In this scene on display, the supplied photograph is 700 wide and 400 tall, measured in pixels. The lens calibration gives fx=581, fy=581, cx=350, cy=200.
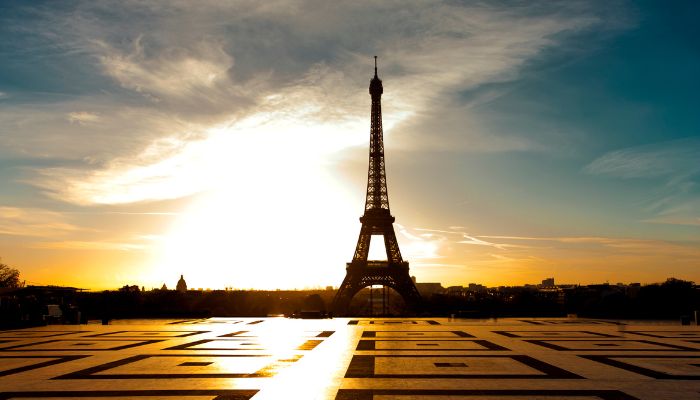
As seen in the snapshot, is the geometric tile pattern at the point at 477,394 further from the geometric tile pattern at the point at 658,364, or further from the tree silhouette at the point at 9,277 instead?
the tree silhouette at the point at 9,277

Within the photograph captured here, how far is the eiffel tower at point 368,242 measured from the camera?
79500 mm

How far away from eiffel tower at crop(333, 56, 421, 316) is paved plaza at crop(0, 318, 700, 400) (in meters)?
43.1

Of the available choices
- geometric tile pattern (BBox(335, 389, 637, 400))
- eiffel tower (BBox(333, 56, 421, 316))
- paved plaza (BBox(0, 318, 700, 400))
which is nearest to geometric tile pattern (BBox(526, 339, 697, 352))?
paved plaza (BBox(0, 318, 700, 400))

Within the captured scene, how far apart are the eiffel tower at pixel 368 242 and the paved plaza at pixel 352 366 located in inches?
1696

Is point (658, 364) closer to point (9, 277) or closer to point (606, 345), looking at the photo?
point (606, 345)

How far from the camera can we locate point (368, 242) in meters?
82.8

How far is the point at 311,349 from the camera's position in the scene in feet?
90.4

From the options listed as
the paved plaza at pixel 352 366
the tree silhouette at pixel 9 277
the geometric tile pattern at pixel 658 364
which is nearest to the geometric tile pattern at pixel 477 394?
the paved plaza at pixel 352 366

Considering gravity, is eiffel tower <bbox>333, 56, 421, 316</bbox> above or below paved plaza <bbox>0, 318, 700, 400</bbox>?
above

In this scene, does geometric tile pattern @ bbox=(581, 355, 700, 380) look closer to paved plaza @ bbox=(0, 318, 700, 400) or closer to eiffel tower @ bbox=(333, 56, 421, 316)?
paved plaza @ bbox=(0, 318, 700, 400)

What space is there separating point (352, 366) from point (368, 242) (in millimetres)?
61131

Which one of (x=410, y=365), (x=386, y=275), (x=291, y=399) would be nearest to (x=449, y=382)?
(x=410, y=365)

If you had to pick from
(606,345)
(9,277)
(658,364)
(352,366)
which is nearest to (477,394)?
(352,366)

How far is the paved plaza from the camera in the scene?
16844mm
